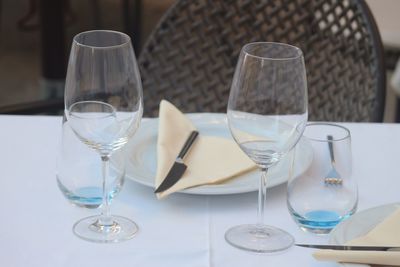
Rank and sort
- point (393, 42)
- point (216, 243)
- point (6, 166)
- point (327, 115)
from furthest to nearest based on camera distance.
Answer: point (393, 42) < point (327, 115) < point (6, 166) < point (216, 243)

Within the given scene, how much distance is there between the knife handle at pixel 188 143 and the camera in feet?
3.46

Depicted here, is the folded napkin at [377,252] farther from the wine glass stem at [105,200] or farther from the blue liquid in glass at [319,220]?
the wine glass stem at [105,200]

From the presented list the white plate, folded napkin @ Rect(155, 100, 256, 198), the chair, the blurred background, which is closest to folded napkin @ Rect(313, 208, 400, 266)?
the white plate

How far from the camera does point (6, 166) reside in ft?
3.48

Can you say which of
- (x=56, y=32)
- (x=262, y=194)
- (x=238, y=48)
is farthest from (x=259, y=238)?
(x=56, y=32)

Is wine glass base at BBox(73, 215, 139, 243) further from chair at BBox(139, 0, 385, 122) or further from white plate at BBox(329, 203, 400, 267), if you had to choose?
chair at BBox(139, 0, 385, 122)

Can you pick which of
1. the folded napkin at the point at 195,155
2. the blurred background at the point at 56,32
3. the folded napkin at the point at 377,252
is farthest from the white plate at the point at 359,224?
the blurred background at the point at 56,32

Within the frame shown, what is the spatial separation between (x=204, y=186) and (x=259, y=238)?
0.11 meters

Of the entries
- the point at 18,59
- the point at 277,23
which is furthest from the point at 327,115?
the point at 18,59

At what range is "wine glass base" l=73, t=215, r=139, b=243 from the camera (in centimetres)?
89

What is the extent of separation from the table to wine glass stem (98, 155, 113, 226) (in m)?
0.03

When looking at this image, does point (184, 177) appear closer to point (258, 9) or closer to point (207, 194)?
point (207, 194)

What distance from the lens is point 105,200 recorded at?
0.90 m

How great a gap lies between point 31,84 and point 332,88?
2368mm
